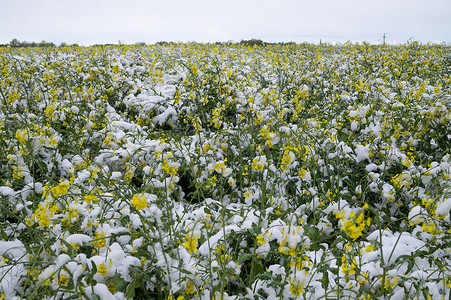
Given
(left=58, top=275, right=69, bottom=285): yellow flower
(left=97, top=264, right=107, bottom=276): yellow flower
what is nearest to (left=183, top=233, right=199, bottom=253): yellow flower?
(left=97, top=264, right=107, bottom=276): yellow flower

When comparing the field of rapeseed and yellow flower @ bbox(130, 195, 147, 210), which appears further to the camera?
the field of rapeseed

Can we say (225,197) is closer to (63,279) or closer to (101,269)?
(101,269)

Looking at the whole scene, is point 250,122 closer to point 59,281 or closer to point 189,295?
point 189,295

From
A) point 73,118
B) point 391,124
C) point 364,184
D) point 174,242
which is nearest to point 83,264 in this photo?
point 174,242

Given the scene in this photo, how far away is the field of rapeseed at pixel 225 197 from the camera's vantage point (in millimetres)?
1396

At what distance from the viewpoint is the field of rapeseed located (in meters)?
1.40

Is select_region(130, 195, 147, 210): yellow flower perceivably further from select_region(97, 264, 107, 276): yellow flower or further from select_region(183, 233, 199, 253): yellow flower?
select_region(97, 264, 107, 276): yellow flower

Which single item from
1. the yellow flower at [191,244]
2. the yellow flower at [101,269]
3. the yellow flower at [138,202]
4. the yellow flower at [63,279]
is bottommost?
the yellow flower at [63,279]

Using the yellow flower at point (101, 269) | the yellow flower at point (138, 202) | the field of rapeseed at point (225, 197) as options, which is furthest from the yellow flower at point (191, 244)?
the yellow flower at point (101, 269)

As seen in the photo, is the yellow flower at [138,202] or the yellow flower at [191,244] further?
the yellow flower at [191,244]

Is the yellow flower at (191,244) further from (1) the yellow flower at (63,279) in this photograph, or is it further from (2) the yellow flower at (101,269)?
(1) the yellow flower at (63,279)

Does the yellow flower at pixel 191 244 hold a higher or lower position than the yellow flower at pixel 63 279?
higher

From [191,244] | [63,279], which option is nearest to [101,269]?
[63,279]

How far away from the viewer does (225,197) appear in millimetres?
2742
